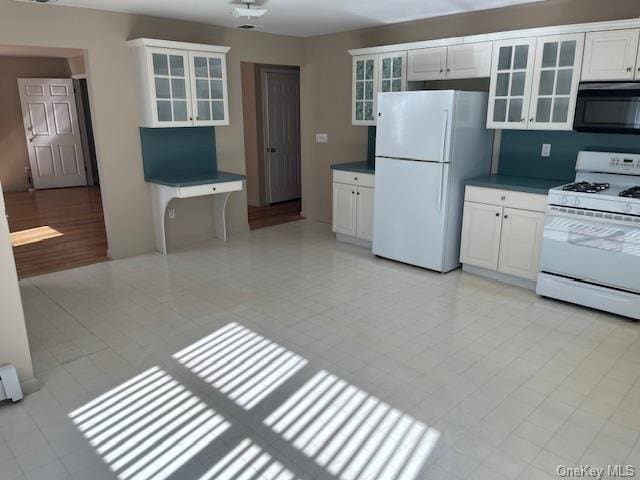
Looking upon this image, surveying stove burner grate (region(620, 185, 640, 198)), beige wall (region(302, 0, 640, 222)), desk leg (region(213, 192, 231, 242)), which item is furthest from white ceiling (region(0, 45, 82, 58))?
stove burner grate (region(620, 185, 640, 198))

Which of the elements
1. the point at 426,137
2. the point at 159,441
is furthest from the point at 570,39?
the point at 159,441

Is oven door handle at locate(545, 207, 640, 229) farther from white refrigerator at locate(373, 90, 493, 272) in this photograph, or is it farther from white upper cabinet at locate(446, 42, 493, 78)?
white upper cabinet at locate(446, 42, 493, 78)

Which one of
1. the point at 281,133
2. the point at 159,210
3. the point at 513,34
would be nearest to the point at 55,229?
the point at 159,210

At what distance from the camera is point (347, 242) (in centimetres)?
540

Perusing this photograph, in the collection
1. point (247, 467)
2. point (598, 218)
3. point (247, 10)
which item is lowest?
point (247, 467)

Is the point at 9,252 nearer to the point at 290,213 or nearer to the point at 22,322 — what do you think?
the point at 22,322

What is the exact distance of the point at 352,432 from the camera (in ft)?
7.42

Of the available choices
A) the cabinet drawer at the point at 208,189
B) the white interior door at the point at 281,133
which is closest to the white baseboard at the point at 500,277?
the cabinet drawer at the point at 208,189

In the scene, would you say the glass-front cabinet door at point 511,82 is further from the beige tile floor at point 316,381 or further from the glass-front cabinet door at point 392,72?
the beige tile floor at point 316,381

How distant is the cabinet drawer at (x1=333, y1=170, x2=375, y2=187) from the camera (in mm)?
4914

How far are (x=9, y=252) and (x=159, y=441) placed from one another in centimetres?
123

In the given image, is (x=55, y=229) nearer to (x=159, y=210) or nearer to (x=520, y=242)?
(x=159, y=210)

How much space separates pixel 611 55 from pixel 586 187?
954 mm

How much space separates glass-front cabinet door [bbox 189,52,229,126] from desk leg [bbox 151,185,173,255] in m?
0.78
